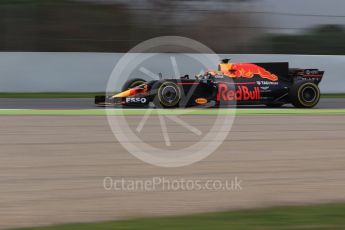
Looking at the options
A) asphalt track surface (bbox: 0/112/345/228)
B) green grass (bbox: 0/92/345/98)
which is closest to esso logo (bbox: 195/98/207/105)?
asphalt track surface (bbox: 0/112/345/228)

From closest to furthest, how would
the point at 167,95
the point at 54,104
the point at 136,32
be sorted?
1. the point at 167,95
2. the point at 54,104
3. the point at 136,32

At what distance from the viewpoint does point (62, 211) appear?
4.64m

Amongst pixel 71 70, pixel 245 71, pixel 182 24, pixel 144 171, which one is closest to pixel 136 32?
pixel 182 24

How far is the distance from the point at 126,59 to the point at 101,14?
2.38 m

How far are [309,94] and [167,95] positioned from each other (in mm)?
3456

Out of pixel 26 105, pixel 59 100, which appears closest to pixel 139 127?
pixel 26 105

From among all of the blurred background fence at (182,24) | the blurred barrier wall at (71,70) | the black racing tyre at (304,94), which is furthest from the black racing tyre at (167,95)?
the blurred background fence at (182,24)

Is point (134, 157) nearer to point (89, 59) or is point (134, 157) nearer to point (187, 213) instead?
point (187, 213)

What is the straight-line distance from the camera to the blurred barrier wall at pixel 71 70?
18.4 meters

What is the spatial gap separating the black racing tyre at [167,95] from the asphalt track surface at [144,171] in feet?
10.7

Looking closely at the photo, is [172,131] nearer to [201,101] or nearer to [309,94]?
[201,101]

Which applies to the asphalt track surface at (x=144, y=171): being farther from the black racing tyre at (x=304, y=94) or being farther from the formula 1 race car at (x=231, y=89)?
the black racing tyre at (x=304, y=94)

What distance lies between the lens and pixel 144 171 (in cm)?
613

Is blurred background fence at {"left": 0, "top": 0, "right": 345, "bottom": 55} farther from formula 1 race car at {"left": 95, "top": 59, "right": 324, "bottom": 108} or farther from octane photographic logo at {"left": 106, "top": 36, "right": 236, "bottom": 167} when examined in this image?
octane photographic logo at {"left": 106, "top": 36, "right": 236, "bottom": 167}
